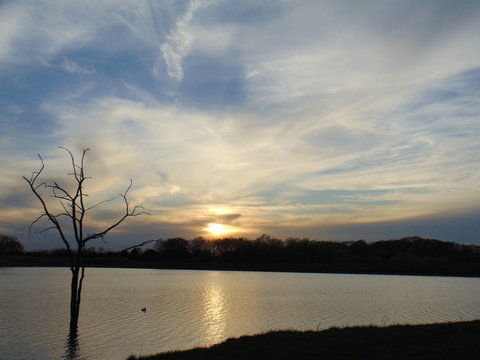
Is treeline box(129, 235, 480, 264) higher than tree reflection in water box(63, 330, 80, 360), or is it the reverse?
treeline box(129, 235, 480, 264)

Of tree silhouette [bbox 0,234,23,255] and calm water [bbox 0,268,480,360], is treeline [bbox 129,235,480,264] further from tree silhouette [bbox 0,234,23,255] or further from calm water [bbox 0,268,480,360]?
calm water [bbox 0,268,480,360]

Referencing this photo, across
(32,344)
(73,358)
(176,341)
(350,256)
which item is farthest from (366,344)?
(350,256)

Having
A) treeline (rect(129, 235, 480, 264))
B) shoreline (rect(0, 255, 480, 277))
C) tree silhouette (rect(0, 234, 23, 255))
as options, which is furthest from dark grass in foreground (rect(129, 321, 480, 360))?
tree silhouette (rect(0, 234, 23, 255))

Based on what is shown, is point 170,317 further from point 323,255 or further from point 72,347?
point 323,255

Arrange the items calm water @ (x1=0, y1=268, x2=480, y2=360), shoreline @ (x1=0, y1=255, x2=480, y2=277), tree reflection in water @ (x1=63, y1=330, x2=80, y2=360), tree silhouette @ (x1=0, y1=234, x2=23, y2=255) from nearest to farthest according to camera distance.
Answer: tree reflection in water @ (x1=63, y1=330, x2=80, y2=360) < calm water @ (x1=0, y1=268, x2=480, y2=360) < shoreline @ (x1=0, y1=255, x2=480, y2=277) < tree silhouette @ (x1=0, y1=234, x2=23, y2=255)

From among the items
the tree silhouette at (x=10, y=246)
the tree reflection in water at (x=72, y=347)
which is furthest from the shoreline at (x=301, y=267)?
the tree reflection in water at (x=72, y=347)

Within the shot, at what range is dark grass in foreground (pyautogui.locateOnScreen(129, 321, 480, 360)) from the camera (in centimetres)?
1241

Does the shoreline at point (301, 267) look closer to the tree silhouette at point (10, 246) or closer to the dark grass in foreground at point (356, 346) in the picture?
A: the tree silhouette at point (10, 246)

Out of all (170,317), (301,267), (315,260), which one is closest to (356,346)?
(170,317)

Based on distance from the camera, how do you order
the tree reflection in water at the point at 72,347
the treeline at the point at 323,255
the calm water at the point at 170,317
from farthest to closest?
the treeline at the point at 323,255
the calm water at the point at 170,317
the tree reflection in water at the point at 72,347

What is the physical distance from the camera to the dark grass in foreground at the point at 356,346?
1241 centimetres

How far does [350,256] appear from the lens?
135750 millimetres

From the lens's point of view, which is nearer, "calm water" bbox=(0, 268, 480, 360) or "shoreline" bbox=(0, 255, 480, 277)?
"calm water" bbox=(0, 268, 480, 360)

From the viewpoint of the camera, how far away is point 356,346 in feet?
45.0
